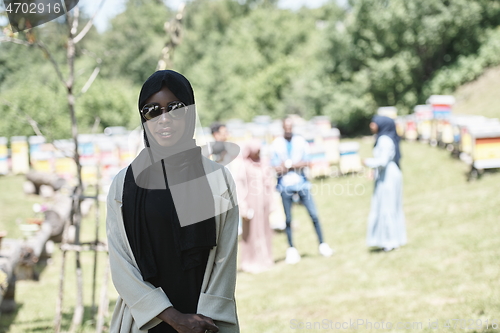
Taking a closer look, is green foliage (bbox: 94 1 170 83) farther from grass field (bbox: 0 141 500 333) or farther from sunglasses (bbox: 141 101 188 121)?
sunglasses (bbox: 141 101 188 121)

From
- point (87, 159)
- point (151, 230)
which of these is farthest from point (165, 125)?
point (87, 159)

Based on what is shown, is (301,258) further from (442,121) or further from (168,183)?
(442,121)

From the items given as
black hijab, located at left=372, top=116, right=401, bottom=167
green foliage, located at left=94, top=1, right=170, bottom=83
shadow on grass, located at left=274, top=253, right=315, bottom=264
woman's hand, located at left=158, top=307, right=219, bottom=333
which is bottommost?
shadow on grass, located at left=274, top=253, right=315, bottom=264

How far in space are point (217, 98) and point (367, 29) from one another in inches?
543

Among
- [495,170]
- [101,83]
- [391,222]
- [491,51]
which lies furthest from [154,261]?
[101,83]

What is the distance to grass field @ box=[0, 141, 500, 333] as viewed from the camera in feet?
16.9

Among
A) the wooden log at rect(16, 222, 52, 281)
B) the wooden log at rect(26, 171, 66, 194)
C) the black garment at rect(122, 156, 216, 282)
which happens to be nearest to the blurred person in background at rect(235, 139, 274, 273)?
the wooden log at rect(16, 222, 52, 281)

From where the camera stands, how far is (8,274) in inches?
228

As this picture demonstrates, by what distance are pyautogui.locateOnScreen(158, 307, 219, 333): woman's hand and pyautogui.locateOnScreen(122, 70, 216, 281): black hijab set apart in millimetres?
177

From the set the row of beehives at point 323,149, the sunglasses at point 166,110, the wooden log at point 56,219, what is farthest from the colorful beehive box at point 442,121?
the sunglasses at point 166,110

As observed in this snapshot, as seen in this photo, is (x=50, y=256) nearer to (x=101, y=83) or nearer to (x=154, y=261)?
(x=154, y=261)

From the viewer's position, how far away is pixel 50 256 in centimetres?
888

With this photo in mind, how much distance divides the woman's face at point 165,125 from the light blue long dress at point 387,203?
5.48 meters

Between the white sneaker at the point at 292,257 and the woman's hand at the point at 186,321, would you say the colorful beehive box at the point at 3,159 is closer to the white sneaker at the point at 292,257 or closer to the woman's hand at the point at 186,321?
the white sneaker at the point at 292,257
